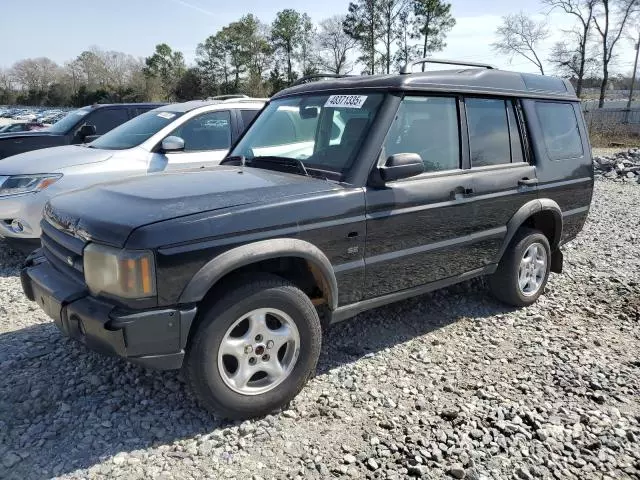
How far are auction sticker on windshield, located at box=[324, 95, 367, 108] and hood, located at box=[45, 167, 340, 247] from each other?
0.68 m

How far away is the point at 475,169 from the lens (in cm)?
400

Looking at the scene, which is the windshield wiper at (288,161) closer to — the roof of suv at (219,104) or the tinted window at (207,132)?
the tinted window at (207,132)

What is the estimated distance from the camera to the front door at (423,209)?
11.2 ft

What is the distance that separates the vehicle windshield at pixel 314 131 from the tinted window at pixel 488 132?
37.6 inches

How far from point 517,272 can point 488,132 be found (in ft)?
4.24

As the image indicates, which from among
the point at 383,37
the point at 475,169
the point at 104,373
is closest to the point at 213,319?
the point at 104,373

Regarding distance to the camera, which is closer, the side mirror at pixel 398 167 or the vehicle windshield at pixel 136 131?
the side mirror at pixel 398 167

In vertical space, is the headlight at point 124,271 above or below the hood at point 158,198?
below

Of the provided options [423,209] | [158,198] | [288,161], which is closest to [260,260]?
[158,198]

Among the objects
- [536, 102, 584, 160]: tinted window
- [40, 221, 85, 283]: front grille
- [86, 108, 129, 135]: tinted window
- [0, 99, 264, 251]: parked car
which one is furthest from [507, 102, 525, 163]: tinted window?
[86, 108, 129, 135]: tinted window

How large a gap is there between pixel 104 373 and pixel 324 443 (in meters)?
1.64

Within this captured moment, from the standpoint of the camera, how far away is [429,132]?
3760mm

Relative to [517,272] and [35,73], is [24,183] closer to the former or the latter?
[517,272]

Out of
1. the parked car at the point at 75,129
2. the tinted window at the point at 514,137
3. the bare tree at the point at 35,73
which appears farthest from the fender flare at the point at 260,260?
the bare tree at the point at 35,73
